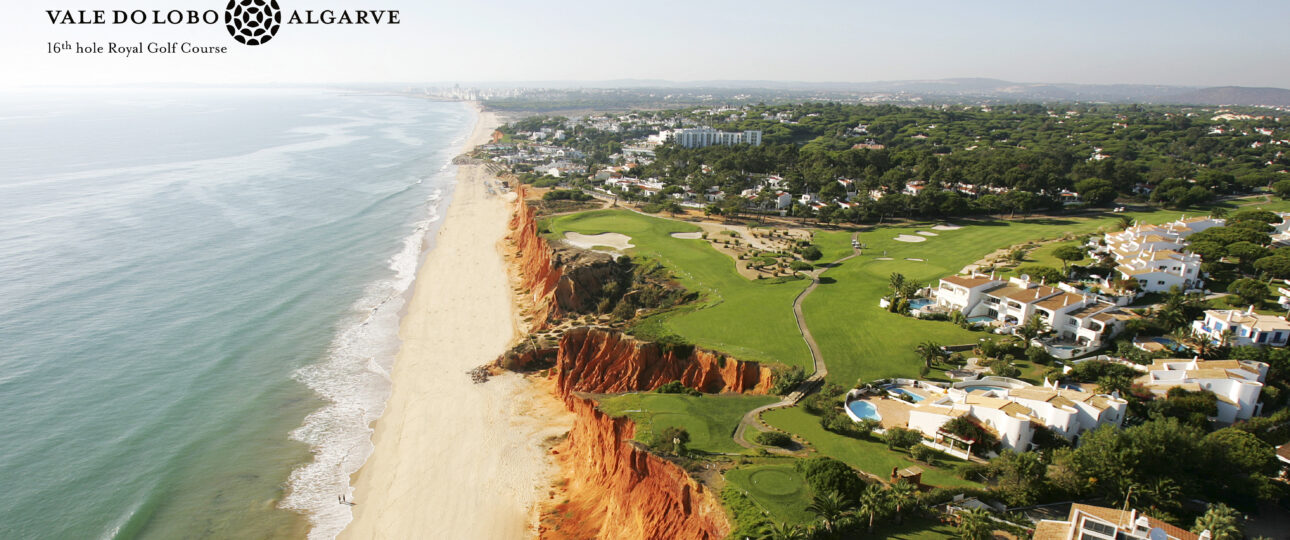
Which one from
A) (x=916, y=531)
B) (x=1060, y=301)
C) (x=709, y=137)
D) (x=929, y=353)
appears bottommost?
(x=916, y=531)

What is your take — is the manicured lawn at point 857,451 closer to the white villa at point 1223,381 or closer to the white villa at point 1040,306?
the white villa at point 1223,381

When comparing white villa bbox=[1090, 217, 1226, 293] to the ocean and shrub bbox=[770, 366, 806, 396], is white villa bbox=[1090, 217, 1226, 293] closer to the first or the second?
shrub bbox=[770, 366, 806, 396]

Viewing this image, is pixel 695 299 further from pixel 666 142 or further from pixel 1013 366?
pixel 666 142

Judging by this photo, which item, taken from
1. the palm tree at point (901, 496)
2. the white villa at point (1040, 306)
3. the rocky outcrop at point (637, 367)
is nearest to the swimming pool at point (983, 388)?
the white villa at point (1040, 306)

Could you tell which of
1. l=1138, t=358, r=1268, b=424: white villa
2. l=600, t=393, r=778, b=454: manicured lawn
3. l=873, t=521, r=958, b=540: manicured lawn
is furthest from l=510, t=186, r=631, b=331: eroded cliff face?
l=1138, t=358, r=1268, b=424: white villa

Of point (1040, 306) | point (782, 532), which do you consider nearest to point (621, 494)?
point (782, 532)

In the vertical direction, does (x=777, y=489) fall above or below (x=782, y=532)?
below

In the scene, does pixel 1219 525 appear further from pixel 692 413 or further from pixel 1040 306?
pixel 1040 306

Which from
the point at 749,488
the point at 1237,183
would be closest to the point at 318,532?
the point at 749,488
